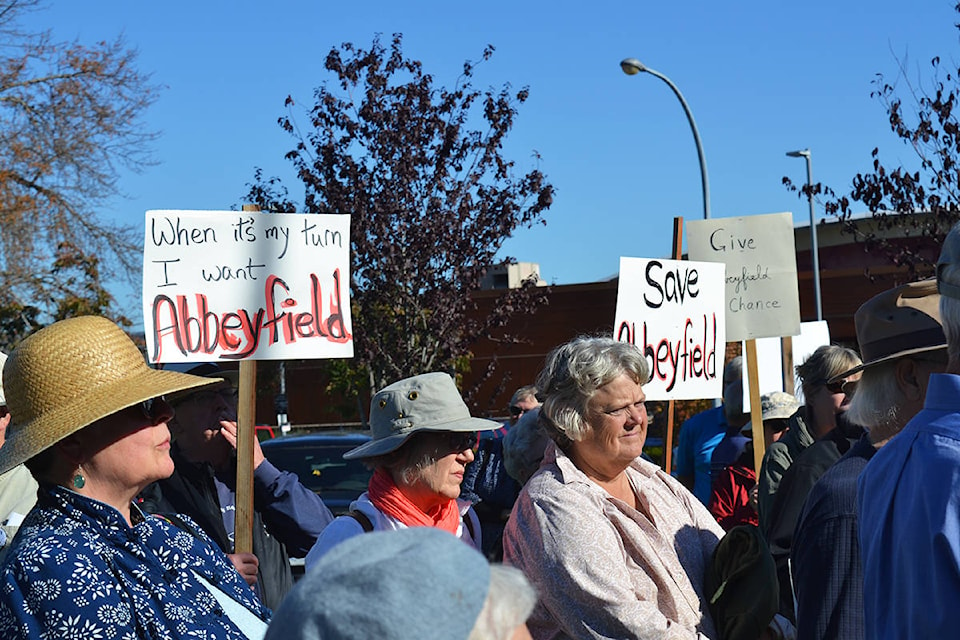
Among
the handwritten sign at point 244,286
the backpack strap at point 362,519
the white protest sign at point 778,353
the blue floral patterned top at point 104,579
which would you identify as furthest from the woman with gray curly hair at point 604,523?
the white protest sign at point 778,353

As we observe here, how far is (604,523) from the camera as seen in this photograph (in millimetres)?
3266

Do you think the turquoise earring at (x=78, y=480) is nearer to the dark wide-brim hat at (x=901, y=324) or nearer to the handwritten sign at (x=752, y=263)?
the dark wide-brim hat at (x=901, y=324)

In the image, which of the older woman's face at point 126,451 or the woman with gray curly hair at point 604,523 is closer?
the older woman's face at point 126,451

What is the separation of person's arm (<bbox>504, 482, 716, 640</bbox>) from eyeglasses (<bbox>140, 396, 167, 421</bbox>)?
1105 mm

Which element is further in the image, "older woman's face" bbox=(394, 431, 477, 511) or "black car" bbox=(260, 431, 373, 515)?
"black car" bbox=(260, 431, 373, 515)

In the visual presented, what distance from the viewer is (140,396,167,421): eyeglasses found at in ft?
9.04

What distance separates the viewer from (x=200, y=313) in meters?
4.76

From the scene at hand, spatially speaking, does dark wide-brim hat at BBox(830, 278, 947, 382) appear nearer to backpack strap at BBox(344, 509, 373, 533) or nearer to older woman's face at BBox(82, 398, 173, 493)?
backpack strap at BBox(344, 509, 373, 533)

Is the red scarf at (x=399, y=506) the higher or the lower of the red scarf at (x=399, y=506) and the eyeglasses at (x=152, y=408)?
the lower

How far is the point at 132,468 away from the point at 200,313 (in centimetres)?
216

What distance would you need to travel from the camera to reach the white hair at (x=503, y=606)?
4.59ft

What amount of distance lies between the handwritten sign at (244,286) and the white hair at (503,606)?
3.37 meters

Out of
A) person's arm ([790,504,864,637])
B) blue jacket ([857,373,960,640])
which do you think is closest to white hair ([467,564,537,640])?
blue jacket ([857,373,960,640])

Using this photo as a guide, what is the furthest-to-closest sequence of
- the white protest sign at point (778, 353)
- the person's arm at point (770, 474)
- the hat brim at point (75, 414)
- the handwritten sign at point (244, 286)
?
the white protest sign at point (778, 353) → the person's arm at point (770, 474) → the handwritten sign at point (244, 286) → the hat brim at point (75, 414)
